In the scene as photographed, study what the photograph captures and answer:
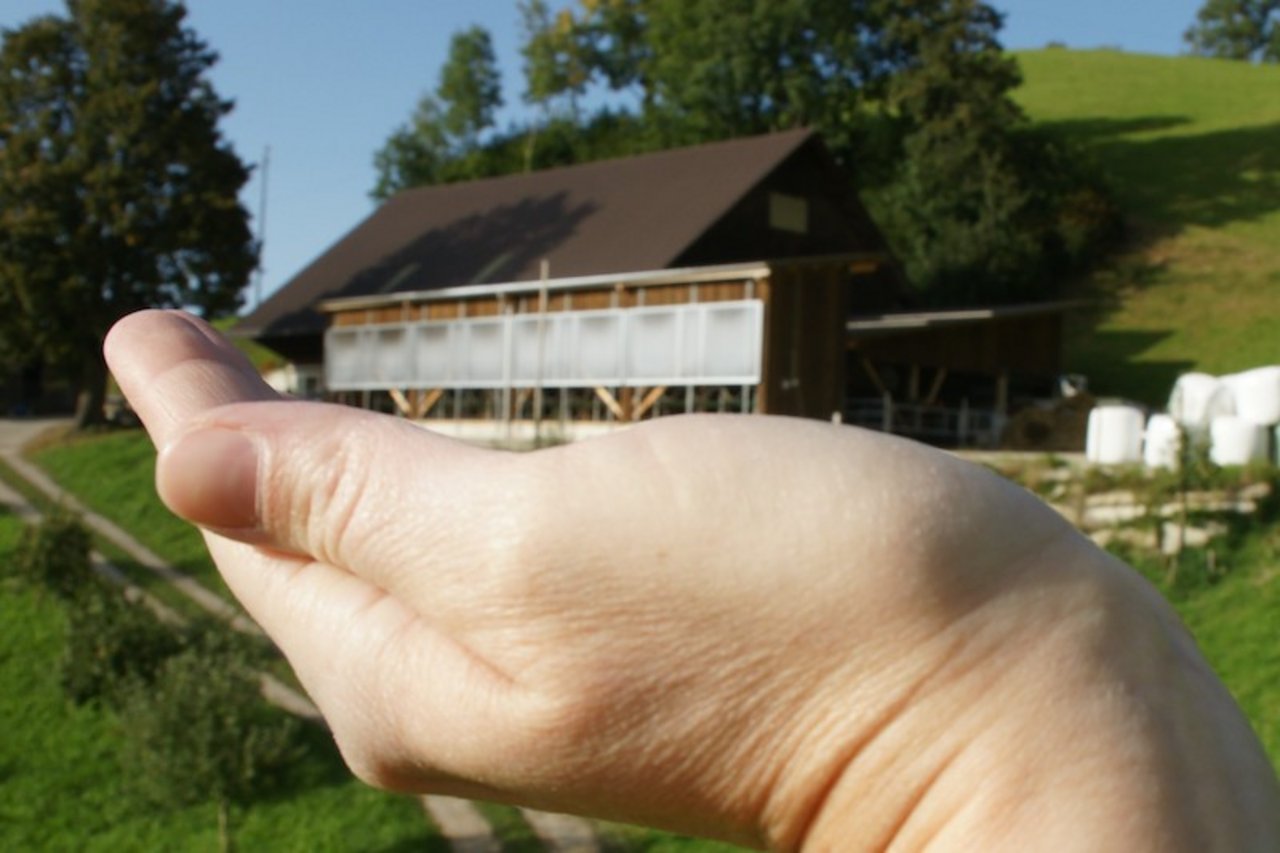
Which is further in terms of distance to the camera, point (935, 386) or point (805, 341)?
point (935, 386)

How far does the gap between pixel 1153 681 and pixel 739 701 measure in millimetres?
274

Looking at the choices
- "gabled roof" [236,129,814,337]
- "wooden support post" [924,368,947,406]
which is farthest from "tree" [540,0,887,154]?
"wooden support post" [924,368,947,406]

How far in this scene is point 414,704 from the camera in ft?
3.59

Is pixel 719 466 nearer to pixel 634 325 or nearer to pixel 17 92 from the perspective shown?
pixel 634 325

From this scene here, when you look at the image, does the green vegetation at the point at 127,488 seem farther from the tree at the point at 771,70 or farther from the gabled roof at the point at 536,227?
the tree at the point at 771,70

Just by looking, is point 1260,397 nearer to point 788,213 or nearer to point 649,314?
point 649,314

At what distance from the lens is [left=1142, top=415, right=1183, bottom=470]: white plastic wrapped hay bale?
16062 mm

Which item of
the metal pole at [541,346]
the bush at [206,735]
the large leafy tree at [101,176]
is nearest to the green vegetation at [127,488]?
the large leafy tree at [101,176]

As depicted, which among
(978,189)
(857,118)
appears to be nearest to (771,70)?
(857,118)

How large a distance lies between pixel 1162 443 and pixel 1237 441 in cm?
104

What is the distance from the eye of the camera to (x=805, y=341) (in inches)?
977

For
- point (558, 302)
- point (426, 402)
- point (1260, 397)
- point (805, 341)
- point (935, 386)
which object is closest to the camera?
point (1260, 397)

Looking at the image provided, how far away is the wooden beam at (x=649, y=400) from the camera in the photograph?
81.2 ft

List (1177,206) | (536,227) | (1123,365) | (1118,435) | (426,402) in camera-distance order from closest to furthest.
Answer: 1. (1118,435)
2. (426,402)
3. (536,227)
4. (1123,365)
5. (1177,206)
